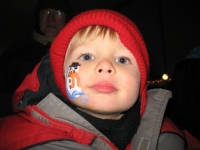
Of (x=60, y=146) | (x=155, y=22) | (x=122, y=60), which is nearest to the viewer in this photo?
(x=60, y=146)

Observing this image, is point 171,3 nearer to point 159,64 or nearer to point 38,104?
point 159,64

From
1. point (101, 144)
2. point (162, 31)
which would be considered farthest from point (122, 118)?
point (162, 31)

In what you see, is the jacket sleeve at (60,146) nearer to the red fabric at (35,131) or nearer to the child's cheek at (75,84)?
the red fabric at (35,131)

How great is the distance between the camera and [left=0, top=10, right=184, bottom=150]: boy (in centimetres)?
59

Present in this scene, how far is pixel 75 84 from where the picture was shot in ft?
2.05

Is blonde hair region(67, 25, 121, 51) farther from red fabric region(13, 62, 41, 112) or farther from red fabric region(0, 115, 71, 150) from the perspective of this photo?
red fabric region(0, 115, 71, 150)

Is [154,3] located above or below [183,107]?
above

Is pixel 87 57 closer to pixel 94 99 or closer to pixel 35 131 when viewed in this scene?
pixel 94 99

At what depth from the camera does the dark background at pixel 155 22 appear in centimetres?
203

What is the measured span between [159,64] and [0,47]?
2025mm

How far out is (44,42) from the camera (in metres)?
1.28

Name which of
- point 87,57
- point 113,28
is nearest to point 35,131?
point 87,57

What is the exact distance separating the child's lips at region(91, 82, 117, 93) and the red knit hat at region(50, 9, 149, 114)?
18 centimetres

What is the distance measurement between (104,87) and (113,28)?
0.78ft
